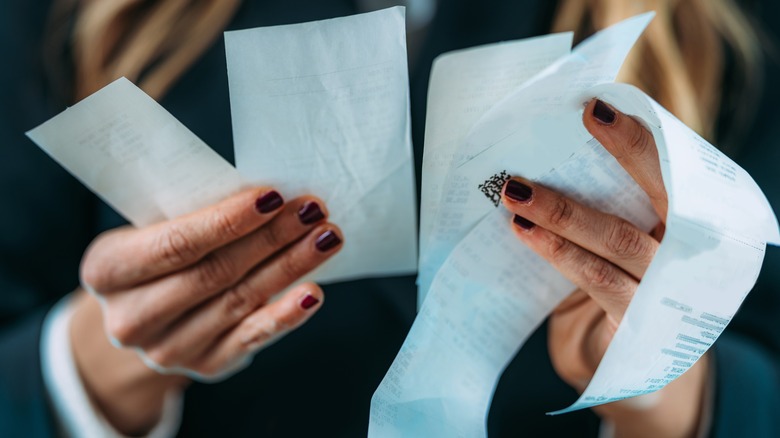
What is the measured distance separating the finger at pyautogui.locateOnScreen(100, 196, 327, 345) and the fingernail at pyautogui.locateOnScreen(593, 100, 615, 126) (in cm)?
19

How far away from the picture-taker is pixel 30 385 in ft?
1.95

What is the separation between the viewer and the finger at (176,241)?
0.43 metres

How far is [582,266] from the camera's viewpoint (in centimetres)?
40

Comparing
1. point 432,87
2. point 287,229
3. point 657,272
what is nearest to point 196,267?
point 287,229

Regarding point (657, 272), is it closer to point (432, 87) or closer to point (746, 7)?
point (432, 87)

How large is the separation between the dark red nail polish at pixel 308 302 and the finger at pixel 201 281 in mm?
41

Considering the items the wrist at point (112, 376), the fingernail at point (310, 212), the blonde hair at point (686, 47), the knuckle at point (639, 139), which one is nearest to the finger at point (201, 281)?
the fingernail at point (310, 212)

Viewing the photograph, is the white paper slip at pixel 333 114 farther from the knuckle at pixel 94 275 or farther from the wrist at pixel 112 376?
the wrist at pixel 112 376

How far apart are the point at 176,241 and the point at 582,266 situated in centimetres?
27

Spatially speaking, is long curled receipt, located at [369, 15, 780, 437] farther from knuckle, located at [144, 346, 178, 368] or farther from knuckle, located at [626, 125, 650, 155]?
knuckle, located at [144, 346, 178, 368]

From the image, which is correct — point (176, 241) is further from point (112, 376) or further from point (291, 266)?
point (112, 376)

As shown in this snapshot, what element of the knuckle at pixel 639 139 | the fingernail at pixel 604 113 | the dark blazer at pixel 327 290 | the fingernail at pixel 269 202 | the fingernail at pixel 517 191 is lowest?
the dark blazer at pixel 327 290

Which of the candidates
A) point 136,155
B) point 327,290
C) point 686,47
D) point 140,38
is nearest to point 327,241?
→ point 136,155

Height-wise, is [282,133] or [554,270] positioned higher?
[282,133]
